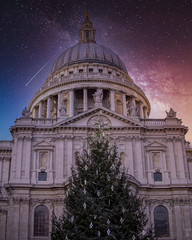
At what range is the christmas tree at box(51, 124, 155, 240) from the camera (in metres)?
22.9

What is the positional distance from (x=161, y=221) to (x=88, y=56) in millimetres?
37335

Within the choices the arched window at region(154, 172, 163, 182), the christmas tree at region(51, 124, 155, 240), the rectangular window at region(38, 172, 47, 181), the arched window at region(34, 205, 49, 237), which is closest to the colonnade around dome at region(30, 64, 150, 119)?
the arched window at region(154, 172, 163, 182)

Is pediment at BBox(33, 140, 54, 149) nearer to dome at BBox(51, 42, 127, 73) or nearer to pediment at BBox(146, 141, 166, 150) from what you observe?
pediment at BBox(146, 141, 166, 150)

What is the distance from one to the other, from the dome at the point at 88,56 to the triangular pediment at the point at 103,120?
23582 millimetres

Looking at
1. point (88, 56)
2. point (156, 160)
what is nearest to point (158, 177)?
point (156, 160)

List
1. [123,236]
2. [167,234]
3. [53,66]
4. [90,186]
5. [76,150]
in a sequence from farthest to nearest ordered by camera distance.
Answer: [53,66] < [76,150] < [167,234] < [90,186] < [123,236]

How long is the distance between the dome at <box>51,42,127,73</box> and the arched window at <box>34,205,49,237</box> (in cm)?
3383

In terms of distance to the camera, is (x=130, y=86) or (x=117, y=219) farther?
(x=130, y=86)

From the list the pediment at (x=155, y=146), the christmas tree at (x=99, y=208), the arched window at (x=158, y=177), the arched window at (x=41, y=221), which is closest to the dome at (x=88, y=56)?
the pediment at (x=155, y=146)

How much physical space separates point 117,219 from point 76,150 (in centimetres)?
1880

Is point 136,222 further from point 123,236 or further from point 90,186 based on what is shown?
point 90,186

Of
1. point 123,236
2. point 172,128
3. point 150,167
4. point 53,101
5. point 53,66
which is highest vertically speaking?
point 53,66

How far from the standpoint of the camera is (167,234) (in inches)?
1510

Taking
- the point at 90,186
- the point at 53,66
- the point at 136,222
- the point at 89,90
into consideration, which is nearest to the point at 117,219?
the point at 136,222
